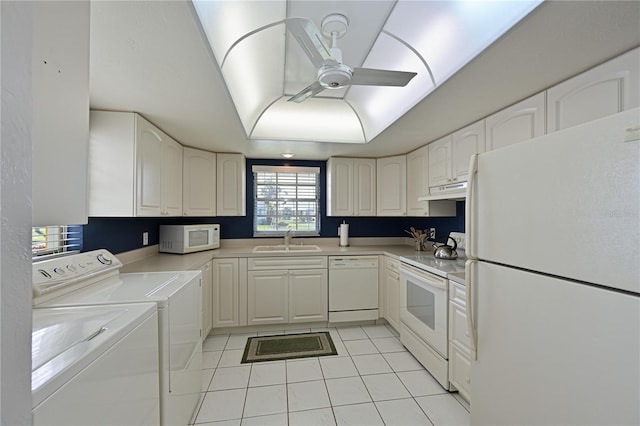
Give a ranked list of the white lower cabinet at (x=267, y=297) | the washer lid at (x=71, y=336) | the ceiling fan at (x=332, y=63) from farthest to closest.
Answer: the white lower cabinet at (x=267, y=297) → the ceiling fan at (x=332, y=63) → the washer lid at (x=71, y=336)

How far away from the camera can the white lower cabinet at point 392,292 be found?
2.87 m

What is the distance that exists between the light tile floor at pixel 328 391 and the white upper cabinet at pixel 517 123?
1906 mm

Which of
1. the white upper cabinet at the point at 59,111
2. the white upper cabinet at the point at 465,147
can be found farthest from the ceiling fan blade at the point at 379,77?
the white upper cabinet at the point at 59,111

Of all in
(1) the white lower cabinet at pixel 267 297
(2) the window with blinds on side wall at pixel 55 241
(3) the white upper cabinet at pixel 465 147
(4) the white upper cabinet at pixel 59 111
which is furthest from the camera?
(1) the white lower cabinet at pixel 267 297

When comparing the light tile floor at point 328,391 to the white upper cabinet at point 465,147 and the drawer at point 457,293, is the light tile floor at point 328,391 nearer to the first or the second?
the drawer at point 457,293

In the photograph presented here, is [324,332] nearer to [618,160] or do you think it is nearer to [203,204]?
[203,204]

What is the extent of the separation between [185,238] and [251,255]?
2.35 ft

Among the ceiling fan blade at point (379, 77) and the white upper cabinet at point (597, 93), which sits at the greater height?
the ceiling fan blade at point (379, 77)

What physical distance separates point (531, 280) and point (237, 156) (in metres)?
3.14

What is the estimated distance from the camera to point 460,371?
73.7 inches

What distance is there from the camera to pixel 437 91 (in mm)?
1702

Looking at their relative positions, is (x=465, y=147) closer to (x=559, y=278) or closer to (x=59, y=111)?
(x=559, y=278)

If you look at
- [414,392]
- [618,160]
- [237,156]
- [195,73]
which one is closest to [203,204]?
[237,156]

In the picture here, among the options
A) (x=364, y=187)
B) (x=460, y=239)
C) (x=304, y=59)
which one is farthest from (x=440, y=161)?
(x=304, y=59)
